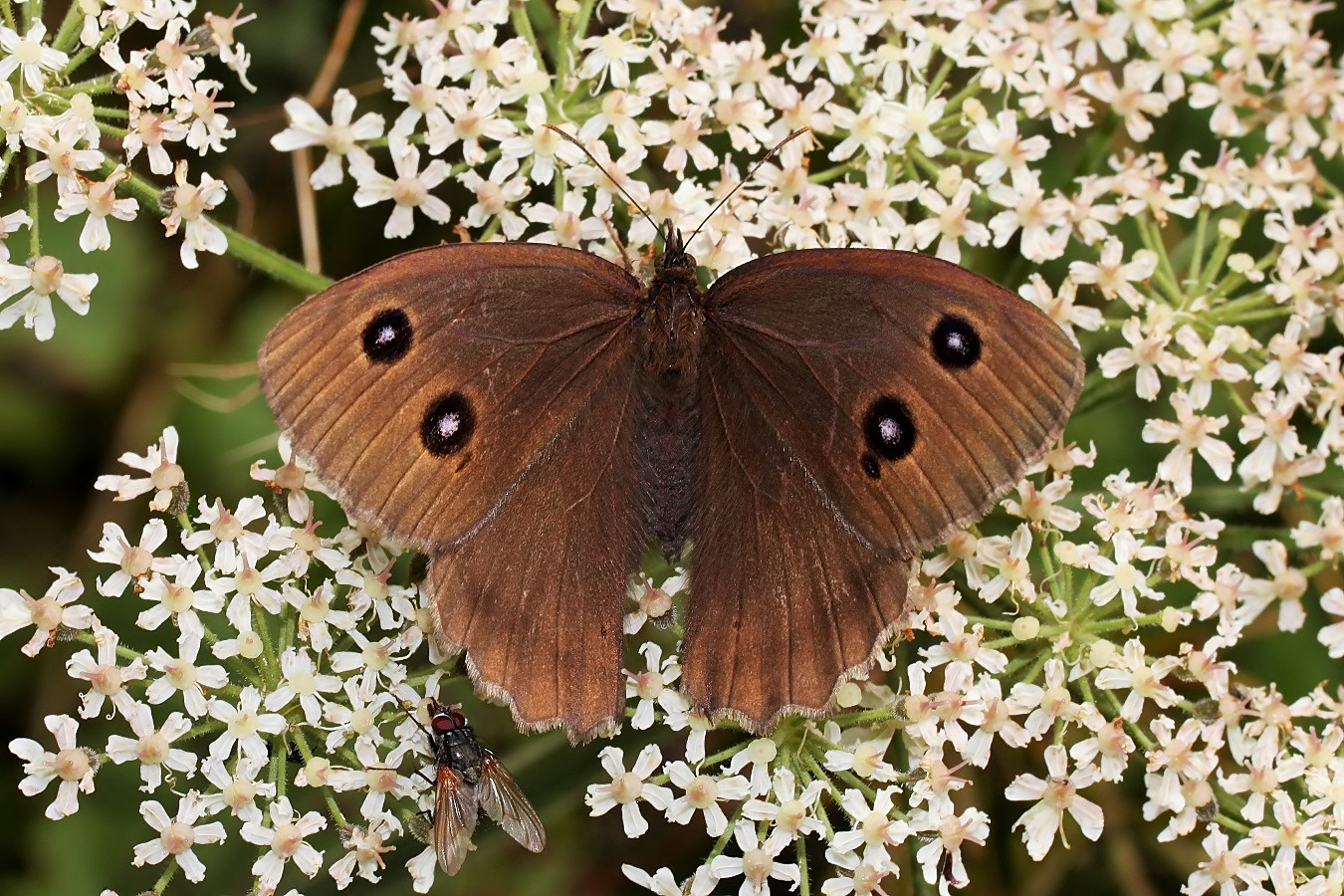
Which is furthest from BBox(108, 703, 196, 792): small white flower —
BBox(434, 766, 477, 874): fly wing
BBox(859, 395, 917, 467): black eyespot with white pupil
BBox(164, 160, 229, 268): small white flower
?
BBox(859, 395, 917, 467): black eyespot with white pupil

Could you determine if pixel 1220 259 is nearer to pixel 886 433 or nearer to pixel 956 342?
pixel 956 342

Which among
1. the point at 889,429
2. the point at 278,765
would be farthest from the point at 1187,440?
the point at 278,765

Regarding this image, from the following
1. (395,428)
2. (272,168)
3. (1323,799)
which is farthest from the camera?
(272,168)

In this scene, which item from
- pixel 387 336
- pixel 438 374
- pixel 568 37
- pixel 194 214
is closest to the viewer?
pixel 387 336

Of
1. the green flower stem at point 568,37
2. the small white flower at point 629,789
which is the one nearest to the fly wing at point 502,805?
the small white flower at point 629,789

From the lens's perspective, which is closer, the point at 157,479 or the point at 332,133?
the point at 157,479

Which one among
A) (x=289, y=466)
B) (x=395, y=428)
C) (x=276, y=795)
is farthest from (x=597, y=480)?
(x=276, y=795)

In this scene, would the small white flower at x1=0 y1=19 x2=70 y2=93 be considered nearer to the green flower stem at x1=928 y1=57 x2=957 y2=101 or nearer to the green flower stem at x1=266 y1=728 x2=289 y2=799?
the green flower stem at x1=266 y1=728 x2=289 y2=799

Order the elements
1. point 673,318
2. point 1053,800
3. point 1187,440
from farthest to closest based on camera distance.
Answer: point 1187,440 < point 1053,800 < point 673,318

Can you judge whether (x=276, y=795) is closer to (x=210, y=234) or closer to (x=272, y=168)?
(x=210, y=234)
